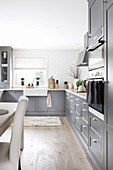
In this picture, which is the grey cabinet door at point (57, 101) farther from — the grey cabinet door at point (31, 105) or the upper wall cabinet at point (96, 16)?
the upper wall cabinet at point (96, 16)

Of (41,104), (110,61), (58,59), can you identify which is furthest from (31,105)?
(110,61)

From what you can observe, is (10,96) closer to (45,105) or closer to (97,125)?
(45,105)

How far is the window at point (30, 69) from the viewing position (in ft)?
20.4

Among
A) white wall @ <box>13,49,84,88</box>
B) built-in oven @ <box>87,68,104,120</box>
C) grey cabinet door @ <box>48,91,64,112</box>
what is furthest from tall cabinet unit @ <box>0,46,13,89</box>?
built-in oven @ <box>87,68,104,120</box>

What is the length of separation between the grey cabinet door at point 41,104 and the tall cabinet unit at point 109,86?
397 cm

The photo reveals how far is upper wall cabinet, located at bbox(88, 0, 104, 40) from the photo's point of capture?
→ 193 cm

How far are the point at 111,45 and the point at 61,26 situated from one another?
8.40ft

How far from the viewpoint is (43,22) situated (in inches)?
144

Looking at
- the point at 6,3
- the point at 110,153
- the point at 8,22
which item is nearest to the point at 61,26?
the point at 8,22

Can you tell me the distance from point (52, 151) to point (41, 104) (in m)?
2.89

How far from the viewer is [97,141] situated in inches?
78.5

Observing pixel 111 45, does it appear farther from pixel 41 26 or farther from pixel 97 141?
pixel 41 26

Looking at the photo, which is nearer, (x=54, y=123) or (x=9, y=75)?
(x=54, y=123)

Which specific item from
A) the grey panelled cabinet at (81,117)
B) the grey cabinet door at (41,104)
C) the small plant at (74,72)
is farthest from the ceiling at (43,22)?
the grey cabinet door at (41,104)
